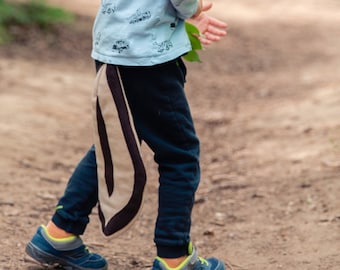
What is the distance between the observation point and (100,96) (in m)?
2.86

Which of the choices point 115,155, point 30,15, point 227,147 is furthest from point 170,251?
point 30,15

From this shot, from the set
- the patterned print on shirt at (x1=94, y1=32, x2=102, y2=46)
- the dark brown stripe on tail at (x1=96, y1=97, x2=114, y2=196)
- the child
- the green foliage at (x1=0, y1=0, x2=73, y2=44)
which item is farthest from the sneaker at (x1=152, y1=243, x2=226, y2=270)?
the green foliage at (x1=0, y1=0, x2=73, y2=44)

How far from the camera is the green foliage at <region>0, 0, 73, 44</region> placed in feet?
30.7

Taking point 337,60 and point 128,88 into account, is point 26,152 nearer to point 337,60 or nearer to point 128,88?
point 128,88

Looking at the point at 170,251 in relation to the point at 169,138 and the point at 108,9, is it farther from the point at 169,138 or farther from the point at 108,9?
the point at 108,9

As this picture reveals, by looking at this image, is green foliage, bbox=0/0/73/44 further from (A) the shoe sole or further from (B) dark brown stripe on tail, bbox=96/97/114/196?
(B) dark brown stripe on tail, bbox=96/97/114/196

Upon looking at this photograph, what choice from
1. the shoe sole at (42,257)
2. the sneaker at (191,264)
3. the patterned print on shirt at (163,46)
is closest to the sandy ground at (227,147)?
the shoe sole at (42,257)

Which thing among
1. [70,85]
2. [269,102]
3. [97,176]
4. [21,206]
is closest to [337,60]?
[269,102]

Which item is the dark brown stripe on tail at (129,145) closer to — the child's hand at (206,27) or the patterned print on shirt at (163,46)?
the patterned print on shirt at (163,46)

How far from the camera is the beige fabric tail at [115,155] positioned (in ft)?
9.25

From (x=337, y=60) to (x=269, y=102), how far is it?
196 cm

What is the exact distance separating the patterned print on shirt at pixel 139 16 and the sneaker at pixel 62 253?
912 millimetres

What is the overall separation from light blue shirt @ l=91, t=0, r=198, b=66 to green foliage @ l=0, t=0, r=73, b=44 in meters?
6.57

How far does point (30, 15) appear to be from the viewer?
9.70m
